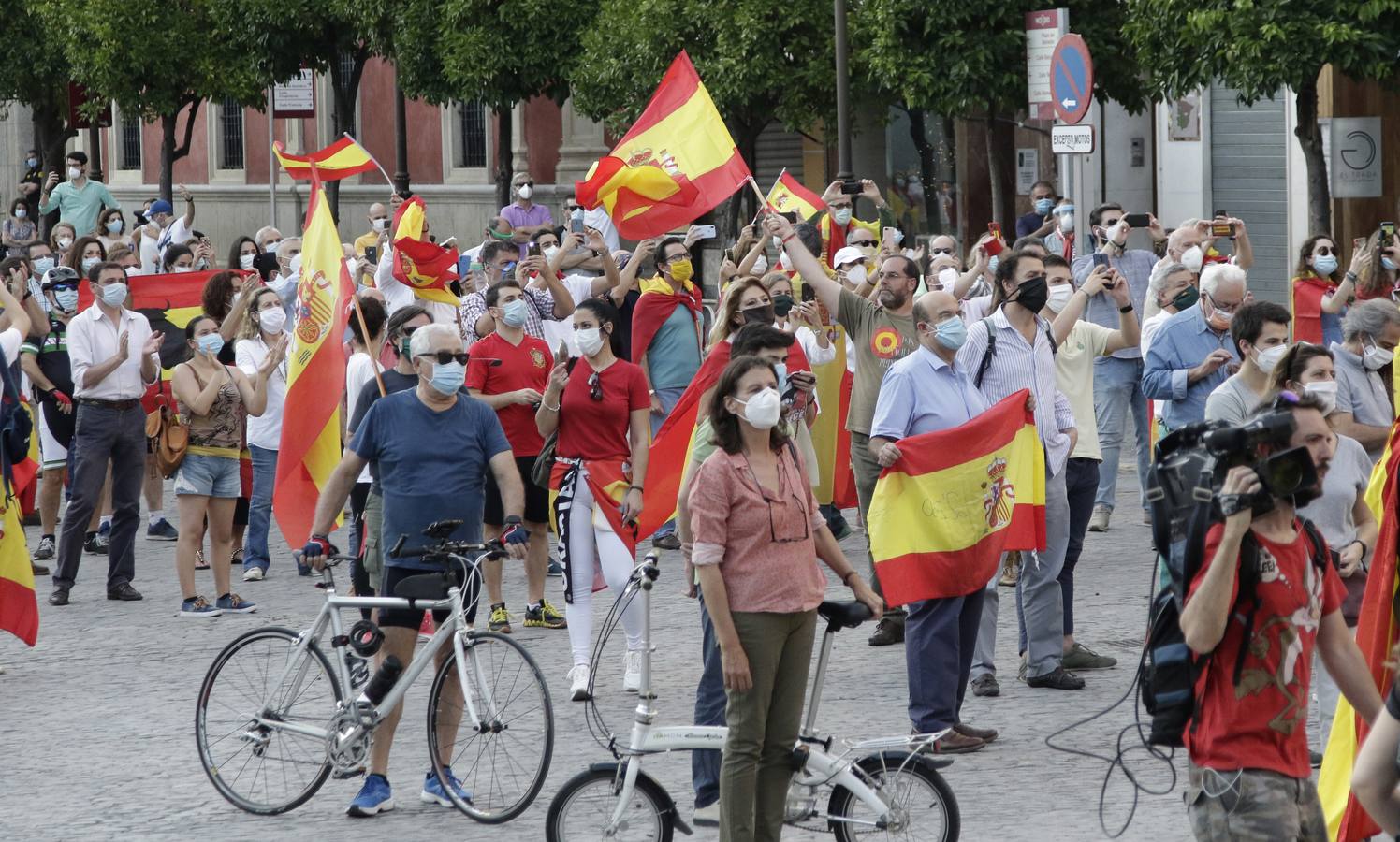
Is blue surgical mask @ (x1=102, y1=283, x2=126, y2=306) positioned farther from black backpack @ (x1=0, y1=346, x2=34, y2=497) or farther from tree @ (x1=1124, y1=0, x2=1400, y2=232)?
tree @ (x1=1124, y1=0, x2=1400, y2=232)

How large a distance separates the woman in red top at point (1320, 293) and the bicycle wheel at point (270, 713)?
7.24 meters

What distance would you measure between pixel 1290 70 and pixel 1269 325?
9900mm

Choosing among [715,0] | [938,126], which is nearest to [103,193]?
[715,0]

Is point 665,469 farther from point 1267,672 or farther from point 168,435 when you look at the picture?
point 1267,672

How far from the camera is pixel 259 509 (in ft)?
41.6

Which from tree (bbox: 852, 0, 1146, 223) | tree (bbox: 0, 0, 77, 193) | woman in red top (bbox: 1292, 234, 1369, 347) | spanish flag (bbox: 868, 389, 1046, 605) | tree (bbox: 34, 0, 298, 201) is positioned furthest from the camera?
tree (bbox: 0, 0, 77, 193)

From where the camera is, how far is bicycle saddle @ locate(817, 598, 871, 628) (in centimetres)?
641

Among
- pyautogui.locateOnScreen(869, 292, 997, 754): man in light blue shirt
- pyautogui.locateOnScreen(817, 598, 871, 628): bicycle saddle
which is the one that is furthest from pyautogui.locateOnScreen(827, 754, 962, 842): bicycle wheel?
pyautogui.locateOnScreen(869, 292, 997, 754): man in light blue shirt

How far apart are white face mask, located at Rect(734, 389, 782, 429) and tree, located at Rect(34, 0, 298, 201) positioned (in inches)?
1194

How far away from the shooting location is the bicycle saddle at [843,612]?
252 inches

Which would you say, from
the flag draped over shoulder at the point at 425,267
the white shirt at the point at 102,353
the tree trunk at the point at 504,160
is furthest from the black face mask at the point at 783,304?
the tree trunk at the point at 504,160

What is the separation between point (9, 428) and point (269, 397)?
248 cm

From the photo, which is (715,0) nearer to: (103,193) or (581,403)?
(103,193)

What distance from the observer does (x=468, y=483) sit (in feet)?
25.2
